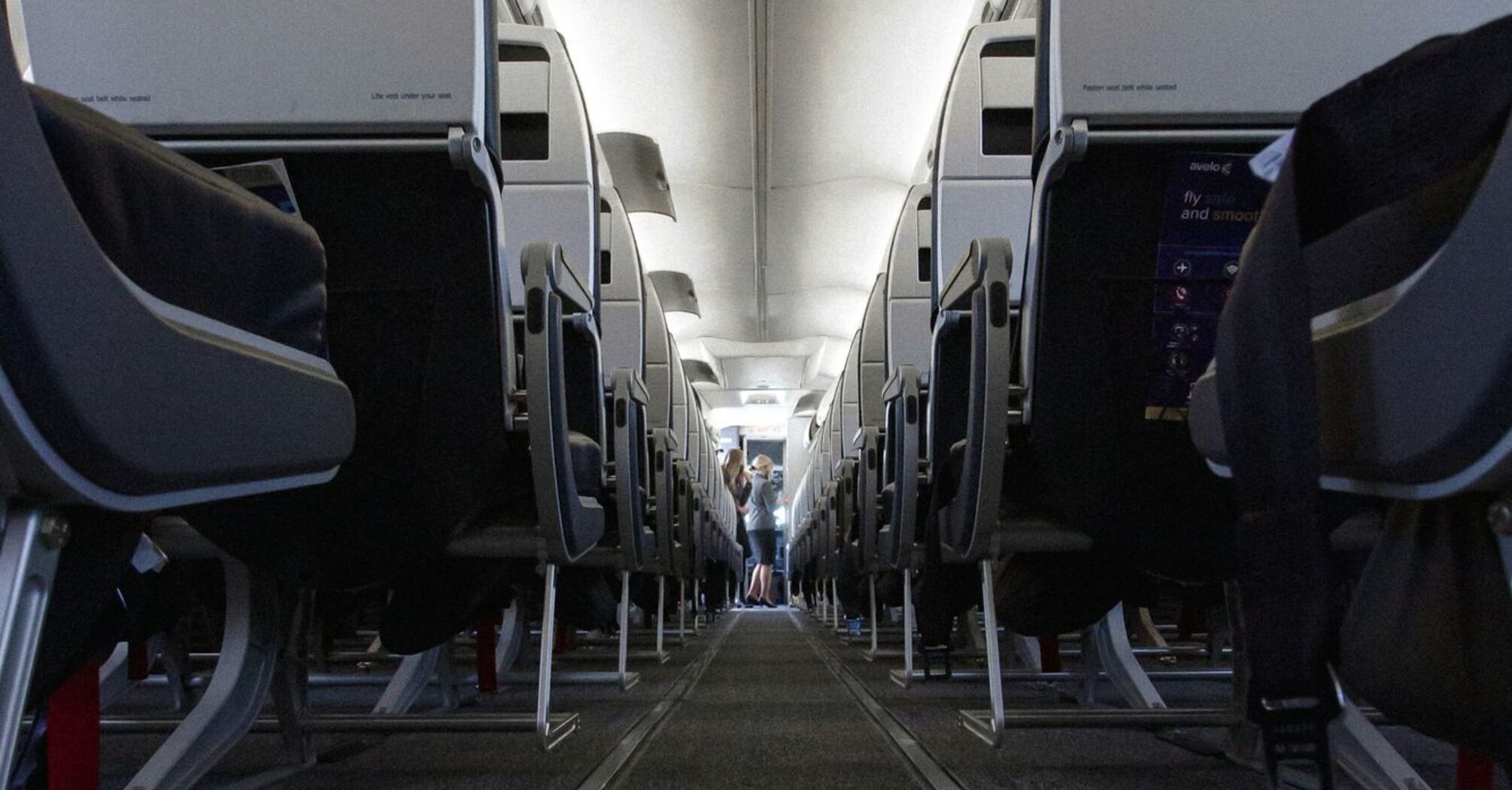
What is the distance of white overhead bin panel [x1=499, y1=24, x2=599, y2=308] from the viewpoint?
2654 millimetres

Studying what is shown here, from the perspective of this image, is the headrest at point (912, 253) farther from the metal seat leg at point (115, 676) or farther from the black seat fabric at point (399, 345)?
the metal seat leg at point (115, 676)

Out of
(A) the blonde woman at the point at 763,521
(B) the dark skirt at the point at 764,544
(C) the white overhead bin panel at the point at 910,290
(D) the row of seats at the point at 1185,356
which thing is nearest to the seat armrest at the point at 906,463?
(D) the row of seats at the point at 1185,356

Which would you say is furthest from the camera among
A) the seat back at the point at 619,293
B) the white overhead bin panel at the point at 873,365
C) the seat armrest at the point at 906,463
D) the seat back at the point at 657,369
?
the seat back at the point at 657,369

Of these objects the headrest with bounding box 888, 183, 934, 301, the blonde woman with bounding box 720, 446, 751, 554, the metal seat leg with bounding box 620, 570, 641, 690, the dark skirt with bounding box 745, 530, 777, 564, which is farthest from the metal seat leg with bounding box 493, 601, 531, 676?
the dark skirt with bounding box 745, 530, 777, 564

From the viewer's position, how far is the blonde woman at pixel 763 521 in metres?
12.4

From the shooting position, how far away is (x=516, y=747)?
187 centimetres

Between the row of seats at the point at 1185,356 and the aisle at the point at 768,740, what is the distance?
9.3 inches

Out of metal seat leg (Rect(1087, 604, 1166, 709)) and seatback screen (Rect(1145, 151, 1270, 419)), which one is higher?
seatback screen (Rect(1145, 151, 1270, 419))

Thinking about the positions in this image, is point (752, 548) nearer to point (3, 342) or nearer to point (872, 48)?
point (872, 48)

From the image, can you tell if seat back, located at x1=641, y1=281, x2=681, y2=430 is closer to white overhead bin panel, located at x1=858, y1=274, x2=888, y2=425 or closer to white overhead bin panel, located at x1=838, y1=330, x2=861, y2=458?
white overhead bin panel, located at x1=858, y1=274, x2=888, y2=425

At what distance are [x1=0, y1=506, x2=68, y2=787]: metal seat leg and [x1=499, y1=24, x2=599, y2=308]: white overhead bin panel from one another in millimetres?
1936

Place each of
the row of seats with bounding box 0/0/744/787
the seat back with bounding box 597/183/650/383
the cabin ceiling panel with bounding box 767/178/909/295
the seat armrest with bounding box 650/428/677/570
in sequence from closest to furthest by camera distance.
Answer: the row of seats with bounding box 0/0/744/787
the seat armrest with bounding box 650/428/677/570
the seat back with bounding box 597/183/650/383
the cabin ceiling panel with bounding box 767/178/909/295

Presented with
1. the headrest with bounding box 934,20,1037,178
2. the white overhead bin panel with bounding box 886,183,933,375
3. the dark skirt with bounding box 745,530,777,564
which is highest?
the headrest with bounding box 934,20,1037,178

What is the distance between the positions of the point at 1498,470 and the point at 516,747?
5.60 feet
